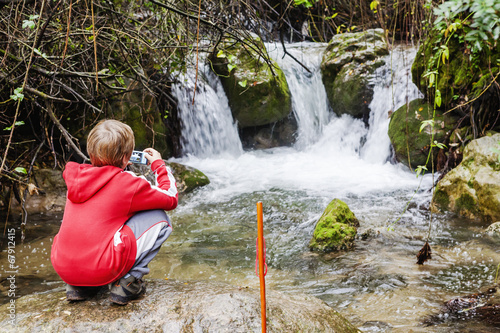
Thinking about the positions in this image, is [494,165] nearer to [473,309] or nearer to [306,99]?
[473,309]

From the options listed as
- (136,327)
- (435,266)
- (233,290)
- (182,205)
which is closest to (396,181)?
(435,266)

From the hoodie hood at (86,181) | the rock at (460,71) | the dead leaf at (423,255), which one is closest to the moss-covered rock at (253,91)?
the rock at (460,71)

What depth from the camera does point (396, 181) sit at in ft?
22.2

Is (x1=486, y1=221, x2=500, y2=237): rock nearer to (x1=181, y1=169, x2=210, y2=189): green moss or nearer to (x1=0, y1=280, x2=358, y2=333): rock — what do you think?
(x1=0, y1=280, x2=358, y2=333): rock

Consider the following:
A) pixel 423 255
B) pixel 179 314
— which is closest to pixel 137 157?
pixel 179 314

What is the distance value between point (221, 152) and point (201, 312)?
7100mm

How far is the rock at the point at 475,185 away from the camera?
4560 mm

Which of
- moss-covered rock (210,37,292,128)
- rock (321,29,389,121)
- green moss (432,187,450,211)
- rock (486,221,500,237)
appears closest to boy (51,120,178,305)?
rock (486,221,500,237)

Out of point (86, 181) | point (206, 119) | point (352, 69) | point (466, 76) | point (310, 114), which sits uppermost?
point (352, 69)

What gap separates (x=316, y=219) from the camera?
505cm

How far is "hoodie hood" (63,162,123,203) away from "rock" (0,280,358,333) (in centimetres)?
64

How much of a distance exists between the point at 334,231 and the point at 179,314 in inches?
102

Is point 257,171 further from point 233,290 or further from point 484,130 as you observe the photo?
point 233,290

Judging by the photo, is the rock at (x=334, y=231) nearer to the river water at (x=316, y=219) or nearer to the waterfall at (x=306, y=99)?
the river water at (x=316, y=219)
